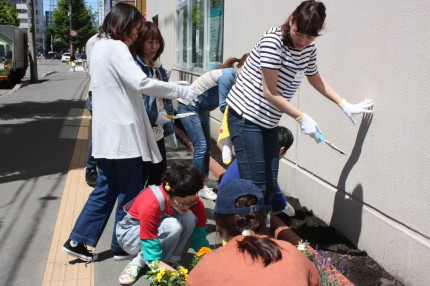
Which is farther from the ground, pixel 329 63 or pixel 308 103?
pixel 329 63

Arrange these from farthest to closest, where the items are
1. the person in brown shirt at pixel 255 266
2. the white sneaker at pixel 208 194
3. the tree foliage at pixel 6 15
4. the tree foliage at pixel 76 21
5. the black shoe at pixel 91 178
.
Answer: the tree foliage at pixel 76 21
the tree foliage at pixel 6 15
the black shoe at pixel 91 178
the white sneaker at pixel 208 194
the person in brown shirt at pixel 255 266

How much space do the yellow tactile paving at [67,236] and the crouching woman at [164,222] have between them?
0.35 m

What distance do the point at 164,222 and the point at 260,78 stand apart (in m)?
1.11

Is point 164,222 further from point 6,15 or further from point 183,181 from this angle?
point 6,15

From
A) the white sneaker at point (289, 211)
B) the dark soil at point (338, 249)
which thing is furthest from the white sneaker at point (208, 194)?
the white sneaker at point (289, 211)

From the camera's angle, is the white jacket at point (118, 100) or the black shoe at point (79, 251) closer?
the white jacket at point (118, 100)

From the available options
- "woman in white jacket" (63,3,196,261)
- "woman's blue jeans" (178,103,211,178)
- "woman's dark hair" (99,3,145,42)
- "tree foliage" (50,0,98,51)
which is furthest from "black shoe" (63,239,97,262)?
"tree foliage" (50,0,98,51)

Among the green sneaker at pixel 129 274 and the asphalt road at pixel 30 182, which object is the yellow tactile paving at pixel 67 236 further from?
the green sneaker at pixel 129 274

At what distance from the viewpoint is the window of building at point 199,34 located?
27.1 ft

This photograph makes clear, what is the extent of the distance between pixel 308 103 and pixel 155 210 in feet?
6.71

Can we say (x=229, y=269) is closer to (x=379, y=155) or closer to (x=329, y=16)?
(x=379, y=155)

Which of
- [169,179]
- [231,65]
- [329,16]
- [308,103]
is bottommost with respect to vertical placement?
[169,179]

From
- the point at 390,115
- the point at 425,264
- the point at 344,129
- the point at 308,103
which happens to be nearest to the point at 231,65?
the point at 308,103

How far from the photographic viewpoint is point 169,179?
297 centimetres
